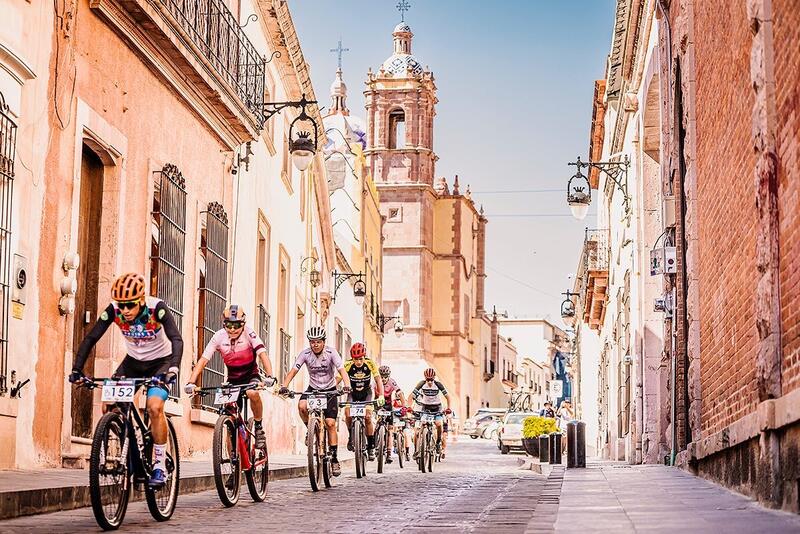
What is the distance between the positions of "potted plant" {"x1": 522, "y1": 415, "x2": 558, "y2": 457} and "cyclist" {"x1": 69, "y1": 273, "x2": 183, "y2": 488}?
1980cm

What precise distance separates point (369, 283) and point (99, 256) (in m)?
38.8

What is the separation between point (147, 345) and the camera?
10.1m

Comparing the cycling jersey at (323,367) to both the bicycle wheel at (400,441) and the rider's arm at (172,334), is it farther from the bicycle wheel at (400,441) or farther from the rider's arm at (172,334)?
the bicycle wheel at (400,441)

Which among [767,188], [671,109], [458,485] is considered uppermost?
[671,109]

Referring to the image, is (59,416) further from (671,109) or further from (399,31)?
(399,31)

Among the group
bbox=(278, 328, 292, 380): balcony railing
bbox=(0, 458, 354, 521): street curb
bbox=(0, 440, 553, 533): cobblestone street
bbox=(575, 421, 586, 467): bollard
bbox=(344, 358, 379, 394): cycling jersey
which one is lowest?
bbox=(0, 440, 553, 533): cobblestone street

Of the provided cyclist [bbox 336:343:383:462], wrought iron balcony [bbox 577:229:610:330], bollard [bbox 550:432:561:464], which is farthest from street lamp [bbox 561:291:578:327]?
cyclist [bbox 336:343:383:462]

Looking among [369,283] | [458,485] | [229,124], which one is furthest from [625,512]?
[369,283]

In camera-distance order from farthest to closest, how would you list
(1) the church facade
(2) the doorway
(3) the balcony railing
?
1. (1) the church facade
2. (3) the balcony railing
3. (2) the doorway

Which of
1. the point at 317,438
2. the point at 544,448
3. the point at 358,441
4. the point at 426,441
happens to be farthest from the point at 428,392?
the point at 317,438

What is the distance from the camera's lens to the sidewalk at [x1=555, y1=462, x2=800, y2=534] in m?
7.73

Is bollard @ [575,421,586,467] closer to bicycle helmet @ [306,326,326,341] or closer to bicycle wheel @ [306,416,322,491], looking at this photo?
bicycle helmet @ [306,326,326,341]

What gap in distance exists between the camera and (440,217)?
87625 mm

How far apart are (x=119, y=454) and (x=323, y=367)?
6.48 metres
